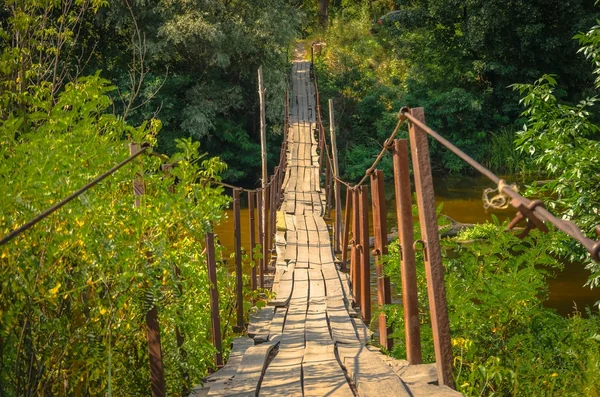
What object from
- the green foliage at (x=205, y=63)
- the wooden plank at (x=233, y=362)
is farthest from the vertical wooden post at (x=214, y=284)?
the green foliage at (x=205, y=63)

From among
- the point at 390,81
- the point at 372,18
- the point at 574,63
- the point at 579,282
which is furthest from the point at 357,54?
the point at 579,282

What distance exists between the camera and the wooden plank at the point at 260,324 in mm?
4844

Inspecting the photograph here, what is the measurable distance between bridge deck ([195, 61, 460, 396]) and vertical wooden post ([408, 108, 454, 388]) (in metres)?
0.09

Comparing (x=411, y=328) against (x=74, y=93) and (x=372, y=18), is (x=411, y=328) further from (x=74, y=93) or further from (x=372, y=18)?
(x=372, y=18)

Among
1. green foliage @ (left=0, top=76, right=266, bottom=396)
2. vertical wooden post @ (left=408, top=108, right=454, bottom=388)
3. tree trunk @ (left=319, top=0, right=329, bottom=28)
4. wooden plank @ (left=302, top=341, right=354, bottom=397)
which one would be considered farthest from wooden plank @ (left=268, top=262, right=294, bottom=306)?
tree trunk @ (left=319, top=0, right=329, bottom=28)

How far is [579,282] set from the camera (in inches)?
440

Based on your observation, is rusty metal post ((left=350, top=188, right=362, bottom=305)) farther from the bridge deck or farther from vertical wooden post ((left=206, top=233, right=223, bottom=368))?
vertical wooden post ((left=206, top=233, right=223, bottom=368))

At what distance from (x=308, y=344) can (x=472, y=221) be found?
10875 millimetres

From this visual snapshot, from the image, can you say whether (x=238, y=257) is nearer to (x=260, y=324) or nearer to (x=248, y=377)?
(x=260, y=324)

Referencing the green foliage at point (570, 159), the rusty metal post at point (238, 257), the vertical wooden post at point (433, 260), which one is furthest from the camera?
the green foliage at point (570, 159)

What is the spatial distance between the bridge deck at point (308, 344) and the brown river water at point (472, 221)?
0.93 meters

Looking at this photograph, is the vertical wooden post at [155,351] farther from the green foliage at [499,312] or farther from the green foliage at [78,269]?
the green foliage at [499,312]

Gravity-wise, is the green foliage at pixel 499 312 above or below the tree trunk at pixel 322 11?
below

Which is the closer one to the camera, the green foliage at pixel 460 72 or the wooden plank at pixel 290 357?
the wooden plank at pixel 290 357
